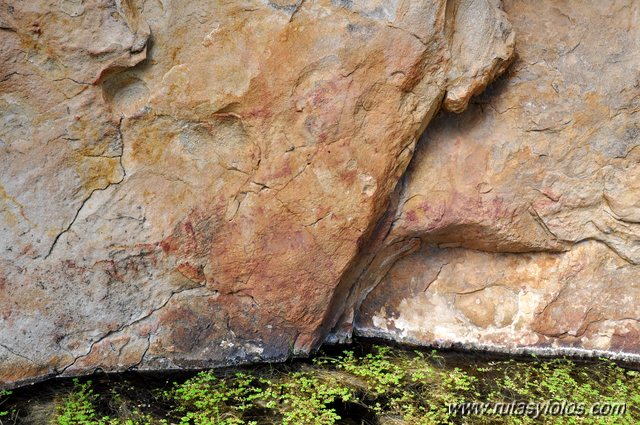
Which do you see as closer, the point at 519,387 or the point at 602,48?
the point at 519,387

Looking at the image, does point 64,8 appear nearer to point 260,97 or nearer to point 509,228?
point 260,97

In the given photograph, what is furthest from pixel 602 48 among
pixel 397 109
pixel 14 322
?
pixel 14 322

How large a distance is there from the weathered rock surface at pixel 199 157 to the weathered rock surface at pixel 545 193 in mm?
275

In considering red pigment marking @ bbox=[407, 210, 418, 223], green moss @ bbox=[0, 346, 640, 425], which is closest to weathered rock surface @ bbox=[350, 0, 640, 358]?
red pigment marking @ bbox=[407, 210, 418, 223]

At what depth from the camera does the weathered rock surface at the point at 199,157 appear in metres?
3.27

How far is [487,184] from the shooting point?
3783 millimetres

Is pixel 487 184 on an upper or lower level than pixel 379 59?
lower

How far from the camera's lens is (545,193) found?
3816 millimetres

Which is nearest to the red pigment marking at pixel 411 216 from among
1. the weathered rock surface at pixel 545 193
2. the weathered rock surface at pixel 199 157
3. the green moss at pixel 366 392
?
the weathered rock surface at pixel 545 193

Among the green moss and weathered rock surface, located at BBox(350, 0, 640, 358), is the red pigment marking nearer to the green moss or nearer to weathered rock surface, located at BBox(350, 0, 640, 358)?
weathered rock surface, located at BBox(350, 0, 640, 358)

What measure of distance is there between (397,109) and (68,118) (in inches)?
63.1

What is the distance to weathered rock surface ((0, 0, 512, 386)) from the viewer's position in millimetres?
3271

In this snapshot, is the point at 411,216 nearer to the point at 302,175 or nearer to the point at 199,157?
the point at 302,175

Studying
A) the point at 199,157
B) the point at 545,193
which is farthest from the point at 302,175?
the point at 545,193
